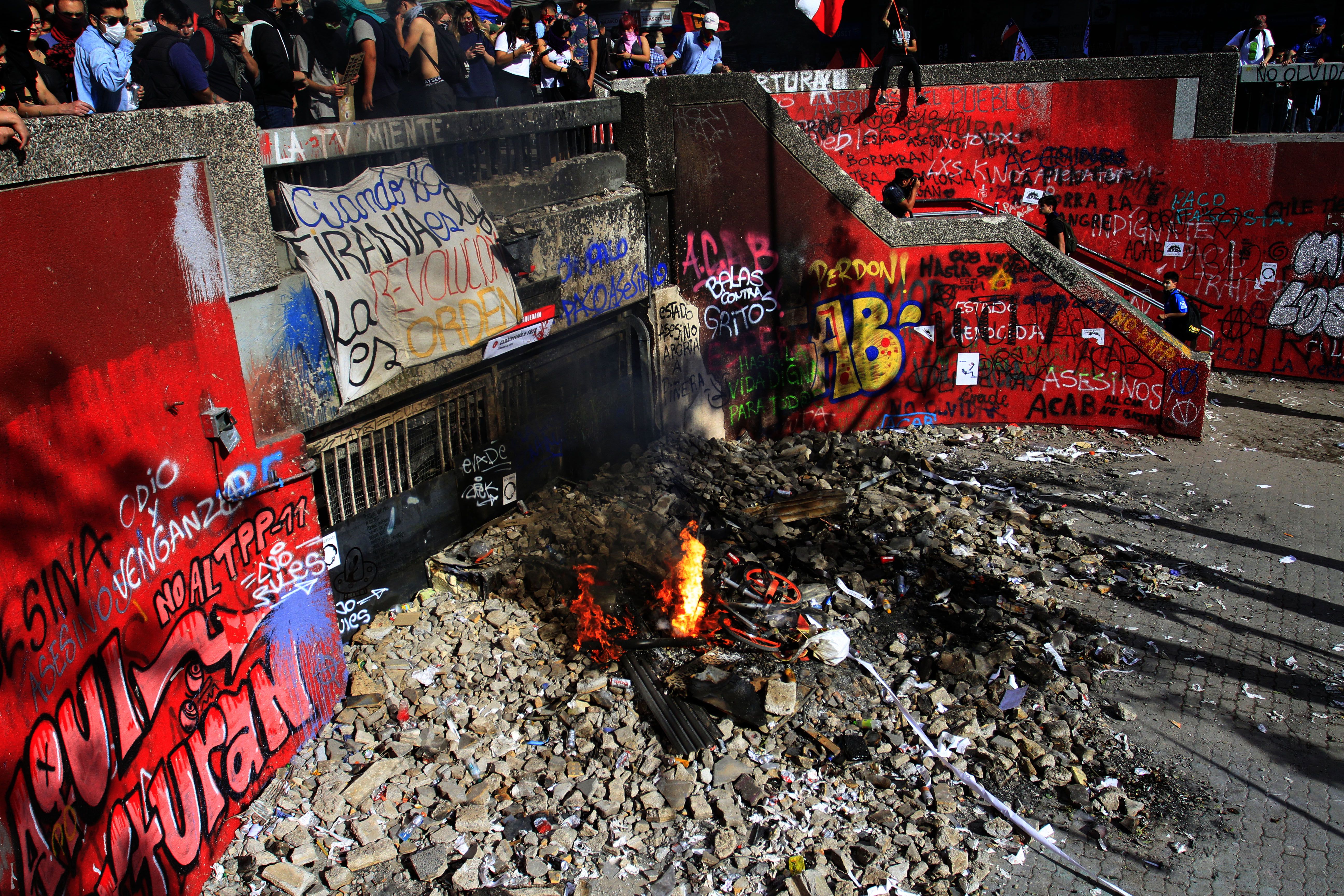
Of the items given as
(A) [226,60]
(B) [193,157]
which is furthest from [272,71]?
(B) [193,157]

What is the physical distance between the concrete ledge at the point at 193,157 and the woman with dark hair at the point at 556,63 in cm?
614

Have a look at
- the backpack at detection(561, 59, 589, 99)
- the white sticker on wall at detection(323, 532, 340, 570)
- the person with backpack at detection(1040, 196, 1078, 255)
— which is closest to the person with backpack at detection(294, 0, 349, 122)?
the backpack at detection(561, 59, 589, 99)

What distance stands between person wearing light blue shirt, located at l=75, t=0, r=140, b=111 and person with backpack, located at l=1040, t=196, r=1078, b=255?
12355 mm

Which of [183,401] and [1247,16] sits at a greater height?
[1247,16]

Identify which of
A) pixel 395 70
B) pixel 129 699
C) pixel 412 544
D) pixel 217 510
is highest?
pixel 395 70

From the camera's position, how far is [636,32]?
15.8 m

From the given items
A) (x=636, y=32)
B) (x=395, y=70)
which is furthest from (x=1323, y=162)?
(x=395, y=70)

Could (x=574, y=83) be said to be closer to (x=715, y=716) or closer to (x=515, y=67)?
(x=515, y=67)

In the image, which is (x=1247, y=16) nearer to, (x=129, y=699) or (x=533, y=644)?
(x=533, y=644)

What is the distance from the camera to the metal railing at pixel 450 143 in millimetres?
6793

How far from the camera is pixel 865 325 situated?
42.7 ft

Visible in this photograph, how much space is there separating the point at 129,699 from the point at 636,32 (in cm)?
1392

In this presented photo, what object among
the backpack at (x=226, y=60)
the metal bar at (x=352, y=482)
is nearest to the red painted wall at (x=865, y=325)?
the backpack at (x=226, y=60)

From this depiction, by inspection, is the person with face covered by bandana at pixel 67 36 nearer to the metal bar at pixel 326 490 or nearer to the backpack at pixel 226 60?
the backpack at pixel 226 60
